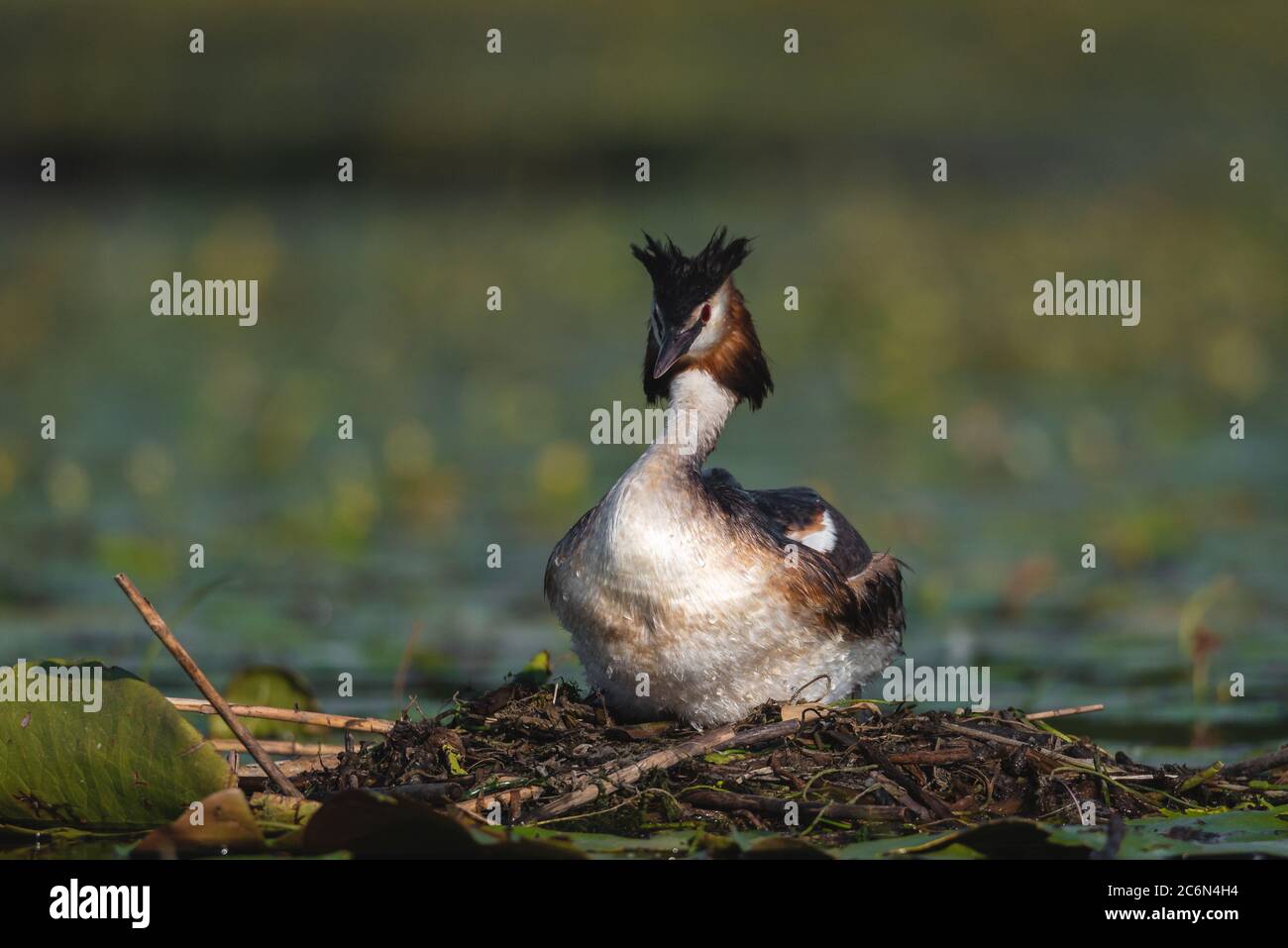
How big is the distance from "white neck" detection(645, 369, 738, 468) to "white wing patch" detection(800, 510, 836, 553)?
2.06 ft

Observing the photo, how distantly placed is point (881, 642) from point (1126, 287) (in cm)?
1400

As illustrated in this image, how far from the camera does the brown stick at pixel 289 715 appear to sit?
8.01m

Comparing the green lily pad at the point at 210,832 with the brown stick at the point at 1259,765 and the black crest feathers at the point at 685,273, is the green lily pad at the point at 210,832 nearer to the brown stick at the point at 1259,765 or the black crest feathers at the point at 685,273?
the black crest feathers at the point at 685,273

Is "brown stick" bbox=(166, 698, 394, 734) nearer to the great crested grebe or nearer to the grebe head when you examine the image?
the great crested grebe

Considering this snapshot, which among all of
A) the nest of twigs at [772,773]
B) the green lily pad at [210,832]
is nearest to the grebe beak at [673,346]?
the nest of twigs at [772,773]

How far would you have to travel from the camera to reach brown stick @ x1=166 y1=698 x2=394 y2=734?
8.01 meters

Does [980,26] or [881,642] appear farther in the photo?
[980,26]

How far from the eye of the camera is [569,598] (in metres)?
8.12

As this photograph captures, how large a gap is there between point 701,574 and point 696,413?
90 centimetres

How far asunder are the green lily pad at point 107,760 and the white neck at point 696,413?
7.41 ft

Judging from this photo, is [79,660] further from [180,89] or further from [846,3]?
[846,3]

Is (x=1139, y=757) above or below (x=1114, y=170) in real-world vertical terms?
below

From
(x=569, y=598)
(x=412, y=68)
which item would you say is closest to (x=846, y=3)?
(x=412, y=68)

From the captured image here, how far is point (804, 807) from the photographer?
24.2 feet
